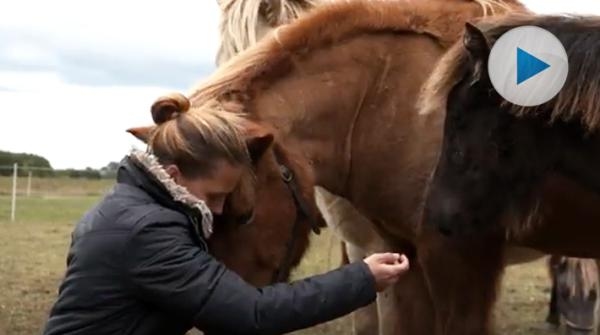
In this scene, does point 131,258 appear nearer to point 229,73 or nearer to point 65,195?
point 229,73

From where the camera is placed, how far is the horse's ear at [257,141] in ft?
8.47

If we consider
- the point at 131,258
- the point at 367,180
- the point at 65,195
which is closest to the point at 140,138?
the point at 131,258

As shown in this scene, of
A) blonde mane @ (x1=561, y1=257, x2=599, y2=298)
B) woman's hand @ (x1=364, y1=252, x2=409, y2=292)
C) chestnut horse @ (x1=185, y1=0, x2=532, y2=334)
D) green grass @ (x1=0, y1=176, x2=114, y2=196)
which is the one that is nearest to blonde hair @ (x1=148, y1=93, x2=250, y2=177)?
woman's hand @ (x1=364, y1=252, x2=409, y2=292)

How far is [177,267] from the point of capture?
7.35 feet

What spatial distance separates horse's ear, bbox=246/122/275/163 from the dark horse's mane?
57cm

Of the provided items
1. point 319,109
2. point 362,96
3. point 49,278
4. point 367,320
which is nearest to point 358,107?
point 362,96

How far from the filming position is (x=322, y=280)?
7.66ft

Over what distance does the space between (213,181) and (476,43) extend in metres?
0.80

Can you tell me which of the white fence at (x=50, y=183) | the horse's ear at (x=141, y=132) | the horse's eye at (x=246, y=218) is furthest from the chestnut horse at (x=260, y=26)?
the white fence at (x=50, y=183)

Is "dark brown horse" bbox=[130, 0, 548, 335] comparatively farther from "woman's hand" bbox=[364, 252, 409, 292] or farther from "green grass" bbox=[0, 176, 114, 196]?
"green grass" bbox=[0, 176, 114, 196]

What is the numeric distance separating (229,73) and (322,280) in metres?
0.91

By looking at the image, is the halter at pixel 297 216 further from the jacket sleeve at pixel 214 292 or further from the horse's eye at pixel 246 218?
the jacket sleeve at pixel 214 292

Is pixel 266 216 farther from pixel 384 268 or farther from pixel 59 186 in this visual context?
pixel 59 186

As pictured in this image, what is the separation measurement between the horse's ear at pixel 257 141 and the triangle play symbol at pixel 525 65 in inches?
25.9
